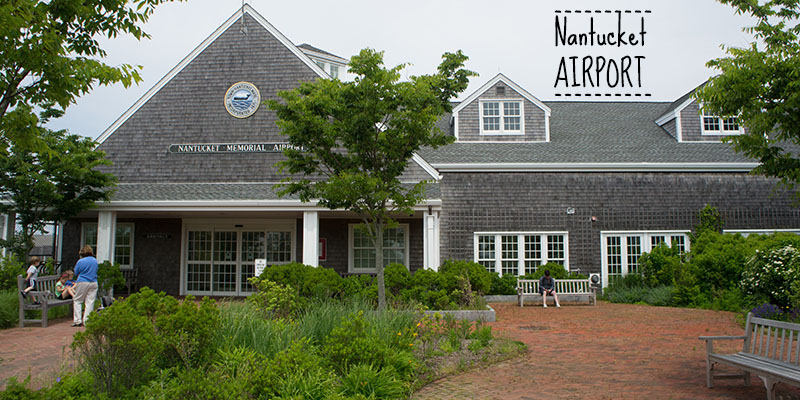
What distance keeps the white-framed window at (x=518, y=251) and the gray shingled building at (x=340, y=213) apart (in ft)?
0.12

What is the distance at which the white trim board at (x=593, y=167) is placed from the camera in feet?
56.2

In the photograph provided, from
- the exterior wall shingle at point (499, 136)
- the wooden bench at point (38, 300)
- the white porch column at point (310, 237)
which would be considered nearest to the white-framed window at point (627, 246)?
the exterior wall shingle at point (499, 136)

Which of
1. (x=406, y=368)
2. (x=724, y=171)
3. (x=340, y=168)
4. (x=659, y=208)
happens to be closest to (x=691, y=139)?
(x=724, y=171)

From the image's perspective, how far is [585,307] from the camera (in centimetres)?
1489

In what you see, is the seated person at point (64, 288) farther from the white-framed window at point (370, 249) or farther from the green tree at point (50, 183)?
the white-framed window at point (370, 249)

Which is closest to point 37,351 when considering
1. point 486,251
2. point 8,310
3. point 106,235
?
point 8,310

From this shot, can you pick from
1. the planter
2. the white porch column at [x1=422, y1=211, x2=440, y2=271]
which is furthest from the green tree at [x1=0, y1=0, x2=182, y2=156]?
the white porch column at [x1=422, y1=211, x2=440, y2=271]

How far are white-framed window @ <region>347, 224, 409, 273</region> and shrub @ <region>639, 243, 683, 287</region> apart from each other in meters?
7.41

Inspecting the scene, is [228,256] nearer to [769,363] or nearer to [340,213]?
[340,213]

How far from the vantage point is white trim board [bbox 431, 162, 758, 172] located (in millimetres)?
17141

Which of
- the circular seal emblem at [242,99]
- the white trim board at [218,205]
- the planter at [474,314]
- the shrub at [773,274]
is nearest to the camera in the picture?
the shrub at [773,274]

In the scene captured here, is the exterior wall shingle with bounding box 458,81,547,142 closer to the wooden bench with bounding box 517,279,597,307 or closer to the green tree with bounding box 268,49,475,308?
the wooden bench with bounding box 517,279,597,307

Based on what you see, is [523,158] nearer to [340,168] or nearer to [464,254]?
[464,254]

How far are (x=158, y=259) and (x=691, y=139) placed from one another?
→ 1878 cm
